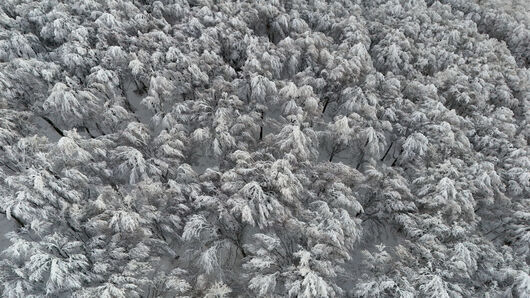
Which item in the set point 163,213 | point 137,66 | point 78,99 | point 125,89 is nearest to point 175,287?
point 163,213

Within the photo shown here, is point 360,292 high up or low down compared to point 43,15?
down

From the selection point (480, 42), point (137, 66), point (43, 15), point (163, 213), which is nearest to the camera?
point (163, 213)

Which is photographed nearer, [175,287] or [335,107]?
[175,287]

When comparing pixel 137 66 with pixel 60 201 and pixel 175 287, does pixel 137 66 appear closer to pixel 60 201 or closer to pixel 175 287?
pixel 60 201

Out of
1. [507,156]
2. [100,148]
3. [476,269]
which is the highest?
[507,156]

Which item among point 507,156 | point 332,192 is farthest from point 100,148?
point 507,156

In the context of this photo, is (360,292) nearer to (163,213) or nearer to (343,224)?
(343,224)

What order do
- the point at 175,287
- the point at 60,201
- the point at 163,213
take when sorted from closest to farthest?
1. the point at 175,287
2. the point at 60,201
3. the point at 163,213
